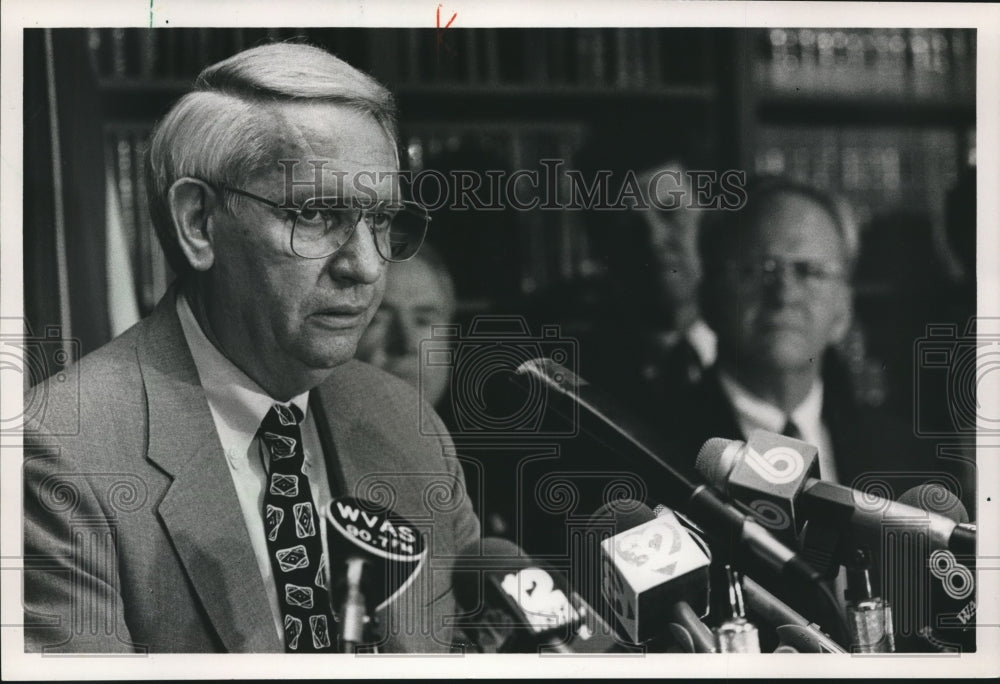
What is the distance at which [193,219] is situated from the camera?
305 cm

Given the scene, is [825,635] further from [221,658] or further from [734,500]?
[221,658]

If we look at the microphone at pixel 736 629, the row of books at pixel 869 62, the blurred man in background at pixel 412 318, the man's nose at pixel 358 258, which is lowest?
the microphone at pixel 736 629

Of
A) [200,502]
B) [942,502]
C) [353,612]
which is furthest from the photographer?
[942,502]

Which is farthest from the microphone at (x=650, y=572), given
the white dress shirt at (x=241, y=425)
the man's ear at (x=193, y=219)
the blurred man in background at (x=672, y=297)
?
the man's ear at (x=193, y=219)

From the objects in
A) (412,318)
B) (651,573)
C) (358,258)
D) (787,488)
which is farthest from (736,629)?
(358,258)

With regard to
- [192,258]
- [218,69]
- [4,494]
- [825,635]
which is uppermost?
[218,69]

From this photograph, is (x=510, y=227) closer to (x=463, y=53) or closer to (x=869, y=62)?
(x=463, y=53)

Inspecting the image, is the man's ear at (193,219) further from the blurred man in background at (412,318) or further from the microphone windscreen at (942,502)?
the microphone windscreen at (942,502)

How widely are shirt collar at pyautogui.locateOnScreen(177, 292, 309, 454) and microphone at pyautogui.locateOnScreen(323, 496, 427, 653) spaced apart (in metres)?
0.31

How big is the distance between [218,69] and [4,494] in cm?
130

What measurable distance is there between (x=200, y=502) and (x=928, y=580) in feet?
6.62

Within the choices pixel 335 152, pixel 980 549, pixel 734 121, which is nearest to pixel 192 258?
pixel 335 152

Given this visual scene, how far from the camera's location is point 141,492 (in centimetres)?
304

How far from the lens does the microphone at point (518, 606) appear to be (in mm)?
3145
